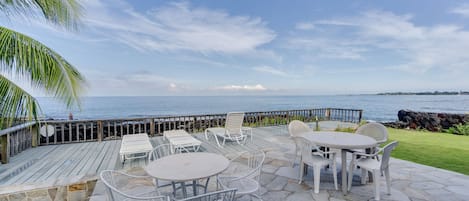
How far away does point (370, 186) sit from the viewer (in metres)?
3.42

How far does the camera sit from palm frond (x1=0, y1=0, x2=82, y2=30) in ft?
9.41

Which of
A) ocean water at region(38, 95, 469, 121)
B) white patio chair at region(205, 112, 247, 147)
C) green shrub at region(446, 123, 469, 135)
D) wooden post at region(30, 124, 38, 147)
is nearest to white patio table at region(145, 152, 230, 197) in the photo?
white patio chair at region(205, 112, 247, 147)

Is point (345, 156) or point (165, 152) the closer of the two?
point (345, 156)

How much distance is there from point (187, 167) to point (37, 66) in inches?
96.3

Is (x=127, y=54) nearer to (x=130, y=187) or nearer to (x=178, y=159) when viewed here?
(x=130, y=187)

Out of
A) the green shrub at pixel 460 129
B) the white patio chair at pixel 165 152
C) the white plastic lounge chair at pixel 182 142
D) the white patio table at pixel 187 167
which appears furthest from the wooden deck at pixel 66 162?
the green shrub at pixel 460 129

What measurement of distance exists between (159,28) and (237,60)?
6.75 metres

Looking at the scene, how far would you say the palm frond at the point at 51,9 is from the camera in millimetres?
2868

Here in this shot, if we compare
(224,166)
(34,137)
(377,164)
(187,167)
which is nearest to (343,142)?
(377,164)

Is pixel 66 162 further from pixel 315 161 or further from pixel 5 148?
pixel 315 161

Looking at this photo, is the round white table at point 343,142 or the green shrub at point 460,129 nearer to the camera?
the round white table at point 343,142

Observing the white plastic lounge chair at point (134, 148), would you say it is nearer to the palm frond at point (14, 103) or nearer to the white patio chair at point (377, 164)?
the palm frond at point (14, 103)

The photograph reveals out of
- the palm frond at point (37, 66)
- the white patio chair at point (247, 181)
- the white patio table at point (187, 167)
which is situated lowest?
the white patio chair at point (247, 181)

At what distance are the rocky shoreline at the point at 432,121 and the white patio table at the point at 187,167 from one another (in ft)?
40.6
